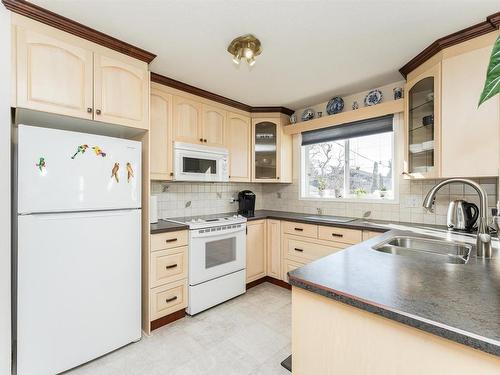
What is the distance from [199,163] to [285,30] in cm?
154

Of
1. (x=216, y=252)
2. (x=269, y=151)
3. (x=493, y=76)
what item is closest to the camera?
(x=493, y=76)

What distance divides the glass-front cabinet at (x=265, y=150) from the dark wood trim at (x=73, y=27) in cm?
170

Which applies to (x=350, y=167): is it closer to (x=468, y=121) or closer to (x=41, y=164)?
(x=468, y=121)

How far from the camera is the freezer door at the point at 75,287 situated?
4.77 feet

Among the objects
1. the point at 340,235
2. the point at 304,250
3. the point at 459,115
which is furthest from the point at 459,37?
the point at 304,250

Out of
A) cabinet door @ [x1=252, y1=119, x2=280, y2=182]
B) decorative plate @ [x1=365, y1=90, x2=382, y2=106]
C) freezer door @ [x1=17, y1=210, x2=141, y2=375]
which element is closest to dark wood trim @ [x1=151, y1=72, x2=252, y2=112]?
cabinet door @ [x1=252, y1=119, x2=280, y2=182]

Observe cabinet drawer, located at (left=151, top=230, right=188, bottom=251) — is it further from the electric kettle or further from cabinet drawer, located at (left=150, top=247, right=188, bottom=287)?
the electric kettle

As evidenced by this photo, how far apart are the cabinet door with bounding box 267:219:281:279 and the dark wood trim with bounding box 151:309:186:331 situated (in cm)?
119

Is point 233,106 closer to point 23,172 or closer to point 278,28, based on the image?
point 278,28

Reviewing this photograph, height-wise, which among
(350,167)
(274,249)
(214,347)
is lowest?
(214,347)

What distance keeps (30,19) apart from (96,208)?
4.04ft

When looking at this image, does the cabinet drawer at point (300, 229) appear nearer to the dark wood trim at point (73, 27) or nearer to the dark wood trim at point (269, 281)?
the dark wood trim at point (269, 281)

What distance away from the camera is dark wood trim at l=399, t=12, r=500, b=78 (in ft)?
5.20

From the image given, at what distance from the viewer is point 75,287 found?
1.62m
